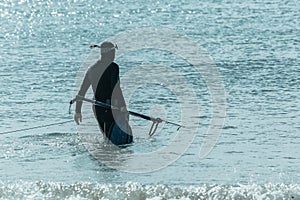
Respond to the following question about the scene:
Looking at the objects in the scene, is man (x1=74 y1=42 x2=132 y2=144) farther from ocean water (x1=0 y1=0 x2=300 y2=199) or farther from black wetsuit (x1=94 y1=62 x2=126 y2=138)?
ocean water (x1=0 y1=0 x2=300 y2=199)

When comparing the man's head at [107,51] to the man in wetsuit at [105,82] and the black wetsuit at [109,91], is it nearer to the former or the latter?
the man in wetsuit at [105,82]

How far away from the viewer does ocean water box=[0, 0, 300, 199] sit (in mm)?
15336

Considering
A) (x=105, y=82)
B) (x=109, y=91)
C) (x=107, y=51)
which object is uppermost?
(x=107, y=51)

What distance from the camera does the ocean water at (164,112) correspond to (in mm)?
15336

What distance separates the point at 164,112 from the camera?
69.7ft

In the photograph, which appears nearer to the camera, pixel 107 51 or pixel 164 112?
pixel 107 51

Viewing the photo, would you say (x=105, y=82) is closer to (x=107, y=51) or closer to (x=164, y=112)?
(x=107, y=51)

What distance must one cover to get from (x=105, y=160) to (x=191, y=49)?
1510 centimetres

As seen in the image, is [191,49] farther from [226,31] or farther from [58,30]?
[58,30]

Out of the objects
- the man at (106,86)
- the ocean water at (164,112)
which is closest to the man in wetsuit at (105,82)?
the man at (106,86)

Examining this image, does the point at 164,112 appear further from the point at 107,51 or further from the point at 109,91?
the point at 107,51

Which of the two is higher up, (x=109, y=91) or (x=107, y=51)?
(x=107, y=51)

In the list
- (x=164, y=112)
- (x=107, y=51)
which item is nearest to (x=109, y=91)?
(x=107, y=51)

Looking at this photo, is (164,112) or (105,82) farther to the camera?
(164,112)
